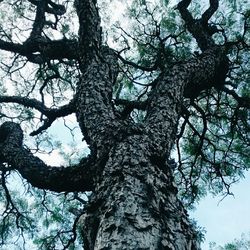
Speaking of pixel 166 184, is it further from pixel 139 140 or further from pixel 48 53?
pixel 48 53

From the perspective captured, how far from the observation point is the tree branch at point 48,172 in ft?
7.43

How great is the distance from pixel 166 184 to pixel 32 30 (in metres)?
4.19

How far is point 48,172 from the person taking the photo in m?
2.57

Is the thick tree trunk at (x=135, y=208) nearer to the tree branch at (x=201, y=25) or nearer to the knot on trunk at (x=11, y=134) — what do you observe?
the knot on trunk at (x=11, y=134)

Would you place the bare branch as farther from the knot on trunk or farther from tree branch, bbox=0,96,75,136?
the knot on trunk

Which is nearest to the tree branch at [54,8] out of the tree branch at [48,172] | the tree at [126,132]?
the tree at [126,132]

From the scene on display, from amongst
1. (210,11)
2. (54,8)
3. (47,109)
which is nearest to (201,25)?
(210,11)

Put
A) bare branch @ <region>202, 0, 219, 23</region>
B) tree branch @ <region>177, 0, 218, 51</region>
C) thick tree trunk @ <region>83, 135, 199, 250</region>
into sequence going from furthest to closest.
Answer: bare branch @ <region>202, 0, 219, 23</region>
tree branch @ <region>177, 0, 218, 51</region>
thick tree trunk @ <region>83, 135, 199, 250</region>

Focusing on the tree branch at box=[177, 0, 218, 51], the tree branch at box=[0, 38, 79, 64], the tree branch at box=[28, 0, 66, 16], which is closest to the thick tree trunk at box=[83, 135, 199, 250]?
the tree branch at box=[0, 38, 79, 64]

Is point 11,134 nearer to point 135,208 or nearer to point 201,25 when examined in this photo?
point 135,208

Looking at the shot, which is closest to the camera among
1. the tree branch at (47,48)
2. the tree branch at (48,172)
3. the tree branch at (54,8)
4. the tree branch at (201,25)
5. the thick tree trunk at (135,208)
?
the thick tree trunk at (135,208)

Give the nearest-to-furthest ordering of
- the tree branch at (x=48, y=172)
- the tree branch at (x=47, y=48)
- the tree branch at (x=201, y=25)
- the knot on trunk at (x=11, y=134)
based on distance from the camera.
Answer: the tree branch at (x=48, y=172) → the knot on trunk at (x=11, y=134) → the tree branch at (x=47, y=48) → the tree branch at (x=201, y=25)

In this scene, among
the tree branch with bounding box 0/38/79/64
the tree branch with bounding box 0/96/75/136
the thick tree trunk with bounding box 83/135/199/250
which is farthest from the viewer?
the tree branch with bounding box 0/38/79/64

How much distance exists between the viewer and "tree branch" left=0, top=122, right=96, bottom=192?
7.43 feet
